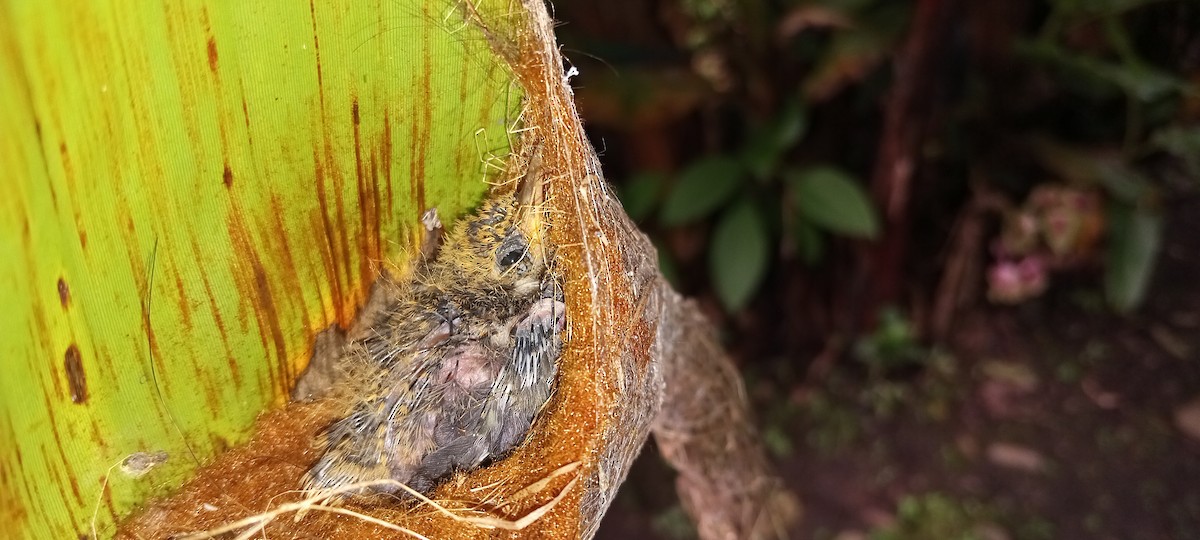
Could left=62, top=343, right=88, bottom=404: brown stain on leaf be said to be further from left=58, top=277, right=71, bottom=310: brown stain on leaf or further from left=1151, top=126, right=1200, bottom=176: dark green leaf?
left=1151, top=126, right=1200, bottom=176: dark green leaf

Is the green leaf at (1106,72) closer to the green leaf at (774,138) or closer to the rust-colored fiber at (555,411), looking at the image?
the green leaf at (774,138)

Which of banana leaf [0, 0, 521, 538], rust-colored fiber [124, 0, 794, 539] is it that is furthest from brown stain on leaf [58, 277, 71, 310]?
rust-colored fiber [124, 0, 794, 539]

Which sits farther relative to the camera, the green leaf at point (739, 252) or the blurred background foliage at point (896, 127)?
the green leaf at point (739, 252)

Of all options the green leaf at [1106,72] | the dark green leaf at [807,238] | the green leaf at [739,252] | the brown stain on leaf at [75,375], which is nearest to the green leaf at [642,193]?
the green leaf at [739,252]

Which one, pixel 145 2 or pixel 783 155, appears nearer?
pixel 145 2

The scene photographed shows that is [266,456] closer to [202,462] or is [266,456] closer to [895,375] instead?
[202,462]

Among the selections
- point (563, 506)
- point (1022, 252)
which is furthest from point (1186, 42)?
point (563, 506)
